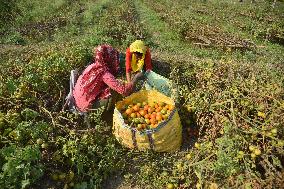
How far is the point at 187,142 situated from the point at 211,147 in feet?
2.53

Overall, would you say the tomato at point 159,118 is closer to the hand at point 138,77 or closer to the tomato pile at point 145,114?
the tomato pile at point 145,114

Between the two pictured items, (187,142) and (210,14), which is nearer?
(187,142)

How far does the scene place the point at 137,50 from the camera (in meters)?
5.70

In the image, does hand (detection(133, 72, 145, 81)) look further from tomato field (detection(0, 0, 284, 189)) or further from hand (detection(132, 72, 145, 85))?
tomato field (detection(0, 0, 284, 189))

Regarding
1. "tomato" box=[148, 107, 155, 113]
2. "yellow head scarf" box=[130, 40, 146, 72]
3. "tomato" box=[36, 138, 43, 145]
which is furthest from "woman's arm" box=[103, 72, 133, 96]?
"tomato" box=[36, 138, 43, 145]

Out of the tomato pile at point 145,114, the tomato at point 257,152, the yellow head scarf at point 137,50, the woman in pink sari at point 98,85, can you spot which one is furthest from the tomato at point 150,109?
the tomato at point 257,152

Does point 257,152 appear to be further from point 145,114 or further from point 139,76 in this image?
point 139,76

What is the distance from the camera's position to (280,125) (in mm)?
4117

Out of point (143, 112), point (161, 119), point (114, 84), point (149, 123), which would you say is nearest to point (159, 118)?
point (161, 119)

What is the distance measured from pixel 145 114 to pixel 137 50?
1151 millimetres

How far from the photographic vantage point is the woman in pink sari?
16.6ft

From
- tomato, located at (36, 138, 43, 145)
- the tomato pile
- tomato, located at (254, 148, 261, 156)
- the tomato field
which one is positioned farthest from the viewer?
the tomato pile

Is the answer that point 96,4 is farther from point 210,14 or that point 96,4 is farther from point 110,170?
point 110,170

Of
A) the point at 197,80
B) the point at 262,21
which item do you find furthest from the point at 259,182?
the point at 262,21
